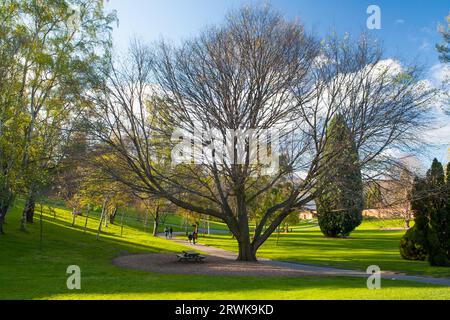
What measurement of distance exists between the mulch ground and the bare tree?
3397mm

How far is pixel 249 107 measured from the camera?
20.1m

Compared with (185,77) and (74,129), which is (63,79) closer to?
(74,129)

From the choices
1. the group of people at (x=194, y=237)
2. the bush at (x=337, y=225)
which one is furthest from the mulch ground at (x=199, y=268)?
the bush at (x=337, y=225)

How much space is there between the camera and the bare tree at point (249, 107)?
776 inches

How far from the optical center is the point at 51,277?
14430mm

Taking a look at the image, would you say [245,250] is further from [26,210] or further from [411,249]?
[26,210]

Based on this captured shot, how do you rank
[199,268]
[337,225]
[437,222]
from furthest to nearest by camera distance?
[337,225] < [437,222] < [199,268]

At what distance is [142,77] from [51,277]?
1138 centimetres

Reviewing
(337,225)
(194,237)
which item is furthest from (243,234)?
(337,225)

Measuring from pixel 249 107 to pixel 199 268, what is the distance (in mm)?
8658

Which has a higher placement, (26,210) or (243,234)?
(26,210)

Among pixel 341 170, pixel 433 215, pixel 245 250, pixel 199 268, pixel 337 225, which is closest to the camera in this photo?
pixel 199 268

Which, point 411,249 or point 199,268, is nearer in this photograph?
point 199,268
